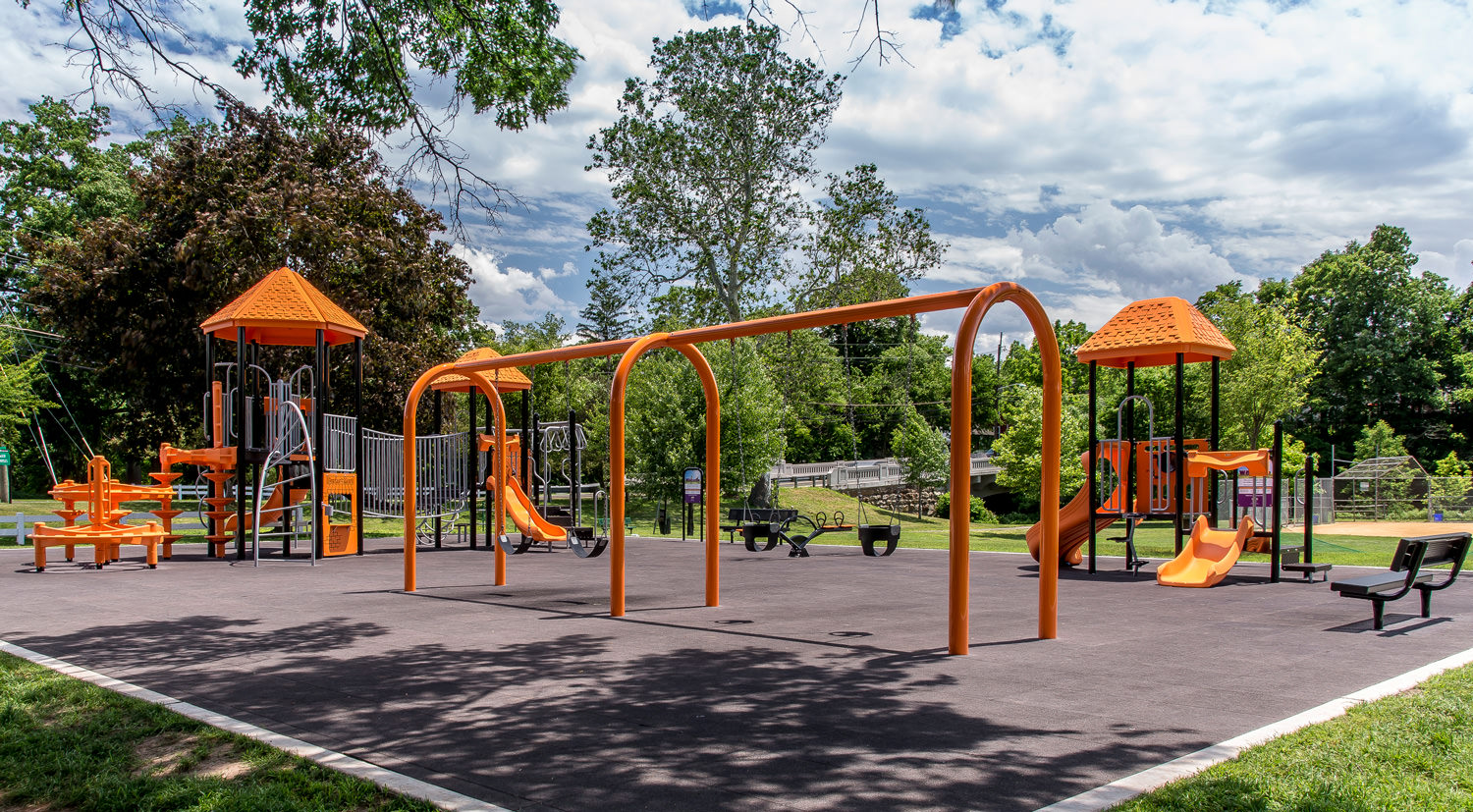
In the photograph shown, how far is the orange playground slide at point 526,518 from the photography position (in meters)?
16.5

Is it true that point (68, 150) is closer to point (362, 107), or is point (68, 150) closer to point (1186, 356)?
point (362, 107)

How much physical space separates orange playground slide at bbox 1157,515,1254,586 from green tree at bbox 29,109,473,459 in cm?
1782

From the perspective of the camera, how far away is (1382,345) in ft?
186

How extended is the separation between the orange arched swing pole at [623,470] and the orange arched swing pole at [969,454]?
2928 millimetres

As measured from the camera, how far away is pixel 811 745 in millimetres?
4875

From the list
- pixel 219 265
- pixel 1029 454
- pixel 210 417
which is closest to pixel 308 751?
pixel 210 417

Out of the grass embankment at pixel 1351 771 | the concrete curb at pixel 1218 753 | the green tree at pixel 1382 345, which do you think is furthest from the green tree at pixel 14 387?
the green tree at pixel 1382 345

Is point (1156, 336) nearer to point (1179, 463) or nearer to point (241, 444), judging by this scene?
point (1179, 463)

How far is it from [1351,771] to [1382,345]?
6379 centimetres

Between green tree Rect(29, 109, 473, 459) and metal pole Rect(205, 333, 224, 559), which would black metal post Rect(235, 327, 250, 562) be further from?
green tree Rect(29, 109, 473, 459)

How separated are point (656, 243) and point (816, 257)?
5.62m

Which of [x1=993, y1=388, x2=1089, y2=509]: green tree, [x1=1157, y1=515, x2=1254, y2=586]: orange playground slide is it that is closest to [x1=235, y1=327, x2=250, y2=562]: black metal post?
[x1=1157, y1=515, x2=1254, y2=586]: orange playground slide

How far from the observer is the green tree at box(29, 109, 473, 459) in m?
22.7

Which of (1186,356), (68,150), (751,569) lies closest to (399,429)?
(751,569)
